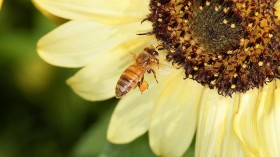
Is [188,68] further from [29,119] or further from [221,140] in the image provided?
[29,119]

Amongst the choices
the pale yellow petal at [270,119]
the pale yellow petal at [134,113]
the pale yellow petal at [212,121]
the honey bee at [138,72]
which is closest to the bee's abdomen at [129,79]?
the honey bee at [138,72]

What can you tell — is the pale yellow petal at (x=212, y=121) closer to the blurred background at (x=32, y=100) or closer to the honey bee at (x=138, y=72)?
the honey bee at (x=138, y=72)

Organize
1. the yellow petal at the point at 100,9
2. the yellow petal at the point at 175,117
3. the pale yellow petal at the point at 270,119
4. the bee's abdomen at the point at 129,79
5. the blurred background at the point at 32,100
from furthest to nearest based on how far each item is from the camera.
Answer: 1. the blurred background at the point at 32,100
2. the yellow petal at the point at 175,117
3. the pale yellow petal at the point at 270,119
4. the yellow petal at the point at 100,9
5. the bee's abdomen at the point at 129,79

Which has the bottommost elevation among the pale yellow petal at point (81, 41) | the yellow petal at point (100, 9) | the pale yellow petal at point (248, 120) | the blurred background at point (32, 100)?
the blurred background at point (32, 100)

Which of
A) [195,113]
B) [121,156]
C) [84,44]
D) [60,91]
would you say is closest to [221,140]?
[195,113]

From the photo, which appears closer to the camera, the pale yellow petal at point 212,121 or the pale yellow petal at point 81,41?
the pale yellow petal at point 81,41

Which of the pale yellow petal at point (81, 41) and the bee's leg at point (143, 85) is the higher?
the pale yellow petal at point (81, 41)

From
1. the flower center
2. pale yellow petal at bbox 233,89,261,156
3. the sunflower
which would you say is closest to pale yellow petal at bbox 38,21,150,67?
the sunflower

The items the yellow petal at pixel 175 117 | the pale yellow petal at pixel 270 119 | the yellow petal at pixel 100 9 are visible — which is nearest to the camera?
the yellow petal at pixel 100 9

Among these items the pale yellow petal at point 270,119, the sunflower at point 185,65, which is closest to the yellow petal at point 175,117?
the sunflower at point 185,65
